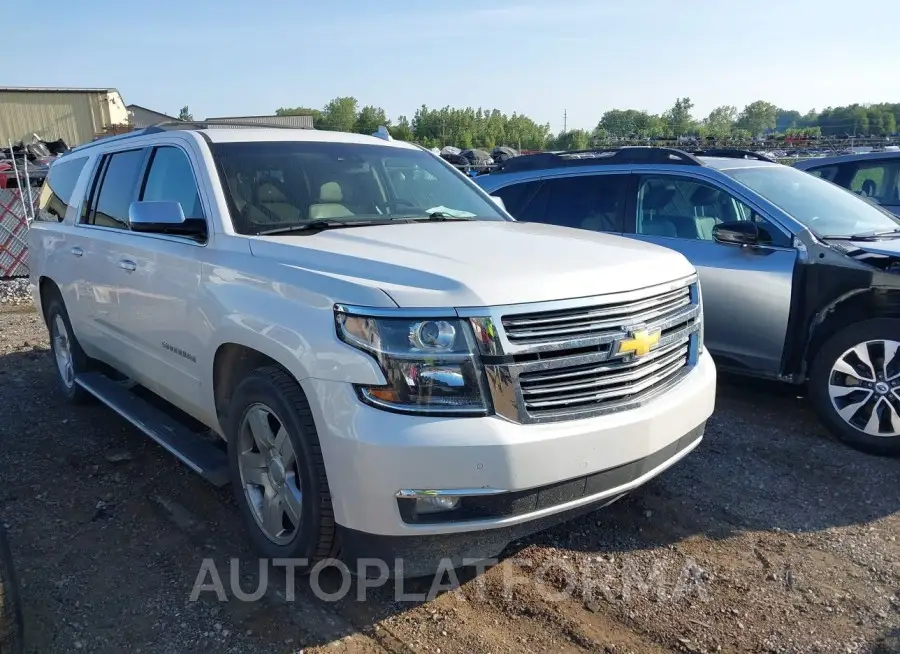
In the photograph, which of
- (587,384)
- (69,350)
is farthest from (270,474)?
(69,350)

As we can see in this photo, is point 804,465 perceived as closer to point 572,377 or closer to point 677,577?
point 677,577

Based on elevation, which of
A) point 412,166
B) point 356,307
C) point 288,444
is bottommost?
point 288,444

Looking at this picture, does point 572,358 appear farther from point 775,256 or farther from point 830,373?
point 775,256

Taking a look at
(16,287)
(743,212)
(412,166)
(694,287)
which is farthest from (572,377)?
(16,287)

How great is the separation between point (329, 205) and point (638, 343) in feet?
5.97

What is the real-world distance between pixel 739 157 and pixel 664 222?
1293 mm

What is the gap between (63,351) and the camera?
5.75 meters

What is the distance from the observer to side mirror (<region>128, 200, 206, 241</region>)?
134 inches

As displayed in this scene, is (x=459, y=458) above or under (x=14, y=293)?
above

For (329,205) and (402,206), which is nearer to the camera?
(329,205)

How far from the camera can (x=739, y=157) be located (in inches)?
251

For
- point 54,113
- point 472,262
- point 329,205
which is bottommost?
point 472,262

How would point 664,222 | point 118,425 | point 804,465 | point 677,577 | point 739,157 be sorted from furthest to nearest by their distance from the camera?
point 739,157, point 664,222, point 118,425, point 804,465, point 677,577

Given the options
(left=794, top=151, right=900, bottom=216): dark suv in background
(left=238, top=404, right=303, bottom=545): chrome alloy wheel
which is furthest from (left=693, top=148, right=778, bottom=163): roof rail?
(left=238, top=404, right=303, bottom=545): chrome alloy wheel
